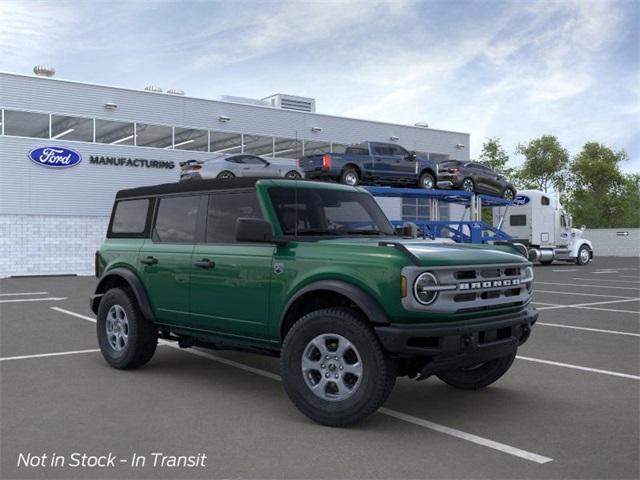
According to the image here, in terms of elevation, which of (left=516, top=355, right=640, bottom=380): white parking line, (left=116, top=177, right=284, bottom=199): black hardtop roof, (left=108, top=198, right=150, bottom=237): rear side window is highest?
(left=116, top=177, right=284, bottom=199): black hardtop roof

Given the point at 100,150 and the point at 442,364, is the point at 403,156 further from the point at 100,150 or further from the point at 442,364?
the point at 442,364

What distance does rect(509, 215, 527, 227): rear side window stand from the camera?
100 feet

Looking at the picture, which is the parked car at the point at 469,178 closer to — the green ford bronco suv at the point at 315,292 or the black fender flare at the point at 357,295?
the green ford bronco suv at the point at 315,292

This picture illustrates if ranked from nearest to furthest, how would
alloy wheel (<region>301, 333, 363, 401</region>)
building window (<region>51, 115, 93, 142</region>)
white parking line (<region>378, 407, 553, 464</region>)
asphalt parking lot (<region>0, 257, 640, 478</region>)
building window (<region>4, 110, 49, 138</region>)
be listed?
asphalt parking lot (<region>0, 257, 640, 478</region>) → white parking line (<region>378, 407, 553, 464</region>) → alloy wheel (<region>301, 333, 363, 401</region>) → building window (<region>4, 110, 49, 138</region>) → building window (<region>51, 115, 93, 142</region>)

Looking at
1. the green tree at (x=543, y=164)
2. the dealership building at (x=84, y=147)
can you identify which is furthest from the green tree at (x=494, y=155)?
the dealership building at (x=84, y=147)

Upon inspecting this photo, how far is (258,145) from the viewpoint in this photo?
106 feet

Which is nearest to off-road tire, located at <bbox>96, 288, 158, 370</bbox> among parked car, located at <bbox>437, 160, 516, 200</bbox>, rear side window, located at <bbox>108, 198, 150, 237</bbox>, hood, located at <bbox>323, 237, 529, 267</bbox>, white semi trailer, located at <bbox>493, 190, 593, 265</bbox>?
rear side window, located at <bbox>108, 198, 150, 237</bbox>

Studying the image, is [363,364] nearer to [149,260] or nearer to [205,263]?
[205,263]

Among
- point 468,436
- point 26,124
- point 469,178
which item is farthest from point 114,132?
point 468,436

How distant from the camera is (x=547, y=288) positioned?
1762 centimetres

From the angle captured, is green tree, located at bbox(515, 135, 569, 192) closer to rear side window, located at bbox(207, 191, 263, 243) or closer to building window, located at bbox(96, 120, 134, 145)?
building window, located at bbox(96, 120, 134, 145)

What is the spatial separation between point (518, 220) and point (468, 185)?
→ 295 inches

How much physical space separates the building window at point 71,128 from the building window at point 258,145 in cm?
750

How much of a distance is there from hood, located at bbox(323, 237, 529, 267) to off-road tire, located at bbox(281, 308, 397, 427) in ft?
2.11
